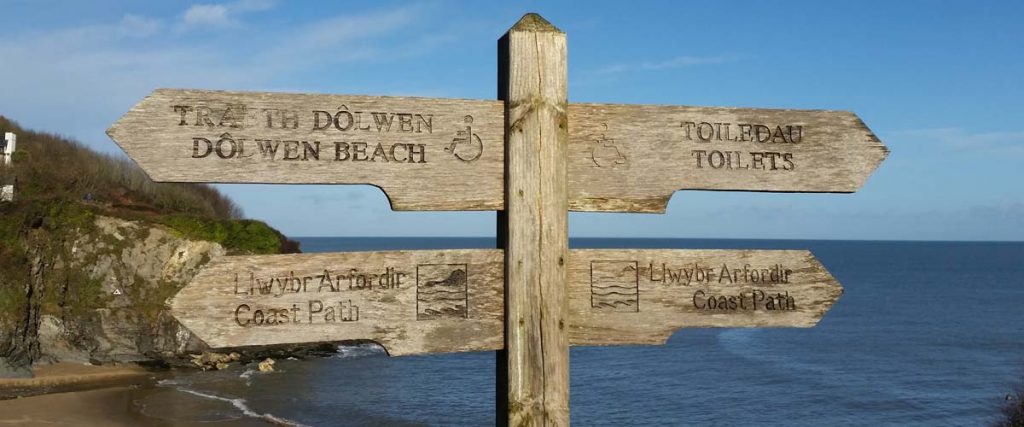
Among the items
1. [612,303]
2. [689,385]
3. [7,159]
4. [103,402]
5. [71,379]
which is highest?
[7,159]

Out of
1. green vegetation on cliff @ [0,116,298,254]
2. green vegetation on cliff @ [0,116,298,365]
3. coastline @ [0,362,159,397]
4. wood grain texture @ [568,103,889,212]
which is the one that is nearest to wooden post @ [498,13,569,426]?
wood grain texture @ [568,103,889,212]

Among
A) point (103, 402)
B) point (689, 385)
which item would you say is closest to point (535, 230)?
point (103, 402)

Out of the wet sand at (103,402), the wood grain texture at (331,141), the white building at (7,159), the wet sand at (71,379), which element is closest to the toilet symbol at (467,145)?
the wood grain texture at (331,141)

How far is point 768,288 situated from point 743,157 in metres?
0.54

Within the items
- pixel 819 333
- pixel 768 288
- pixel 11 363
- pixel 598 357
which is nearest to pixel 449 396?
pixel 598 357

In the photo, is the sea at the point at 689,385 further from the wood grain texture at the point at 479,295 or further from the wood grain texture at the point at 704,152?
the wood grain texture at the point at 704,152

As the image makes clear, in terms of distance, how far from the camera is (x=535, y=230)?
106 inches

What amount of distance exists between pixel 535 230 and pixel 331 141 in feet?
2.64

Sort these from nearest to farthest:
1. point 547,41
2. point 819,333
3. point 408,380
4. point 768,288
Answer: point 547,41
point 768,288
point 408,380
point 819,333

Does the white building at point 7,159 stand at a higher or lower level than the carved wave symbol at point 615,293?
higher

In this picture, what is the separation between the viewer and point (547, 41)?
109 inches

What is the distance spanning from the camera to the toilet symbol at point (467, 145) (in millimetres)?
2691

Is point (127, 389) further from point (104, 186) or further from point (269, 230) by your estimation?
point (104, 186)

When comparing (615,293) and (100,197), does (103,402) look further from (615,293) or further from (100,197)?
(615,293)
